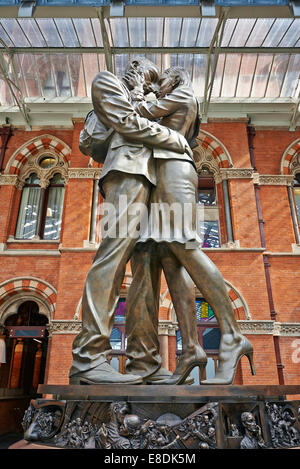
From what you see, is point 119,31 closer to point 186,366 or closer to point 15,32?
point 15,32

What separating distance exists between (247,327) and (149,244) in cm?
695

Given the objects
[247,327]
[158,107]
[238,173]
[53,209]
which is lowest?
[158,107]

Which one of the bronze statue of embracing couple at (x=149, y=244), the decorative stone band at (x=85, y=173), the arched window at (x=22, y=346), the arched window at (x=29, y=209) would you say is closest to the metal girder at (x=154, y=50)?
the decorative stone band at (x=85, y=173)

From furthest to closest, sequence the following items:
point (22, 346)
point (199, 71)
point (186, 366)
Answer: point (22, 346)
point (199, 71)
point (186, 366)

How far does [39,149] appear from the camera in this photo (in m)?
11.5

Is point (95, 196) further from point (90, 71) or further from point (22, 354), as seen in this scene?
point (22, 354)

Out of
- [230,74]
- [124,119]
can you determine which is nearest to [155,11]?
[230,74]

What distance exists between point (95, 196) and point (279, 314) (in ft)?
19.4

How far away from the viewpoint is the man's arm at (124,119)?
97.8 inches

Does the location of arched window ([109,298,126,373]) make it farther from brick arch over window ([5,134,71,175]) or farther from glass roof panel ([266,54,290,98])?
glass roof panel ([266,54,290,98])

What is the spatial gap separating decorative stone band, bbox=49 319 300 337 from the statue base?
7129 mm

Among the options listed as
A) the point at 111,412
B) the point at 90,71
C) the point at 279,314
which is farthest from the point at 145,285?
the point at 90,71

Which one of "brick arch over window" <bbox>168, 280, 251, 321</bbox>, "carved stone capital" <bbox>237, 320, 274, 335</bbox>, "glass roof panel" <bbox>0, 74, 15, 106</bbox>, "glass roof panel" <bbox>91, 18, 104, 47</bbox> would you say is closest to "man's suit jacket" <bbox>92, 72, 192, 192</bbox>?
"brick arch over window" <bbox>168, 280, 251, 321</bbox>

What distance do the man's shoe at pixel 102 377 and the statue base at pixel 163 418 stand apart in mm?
117
